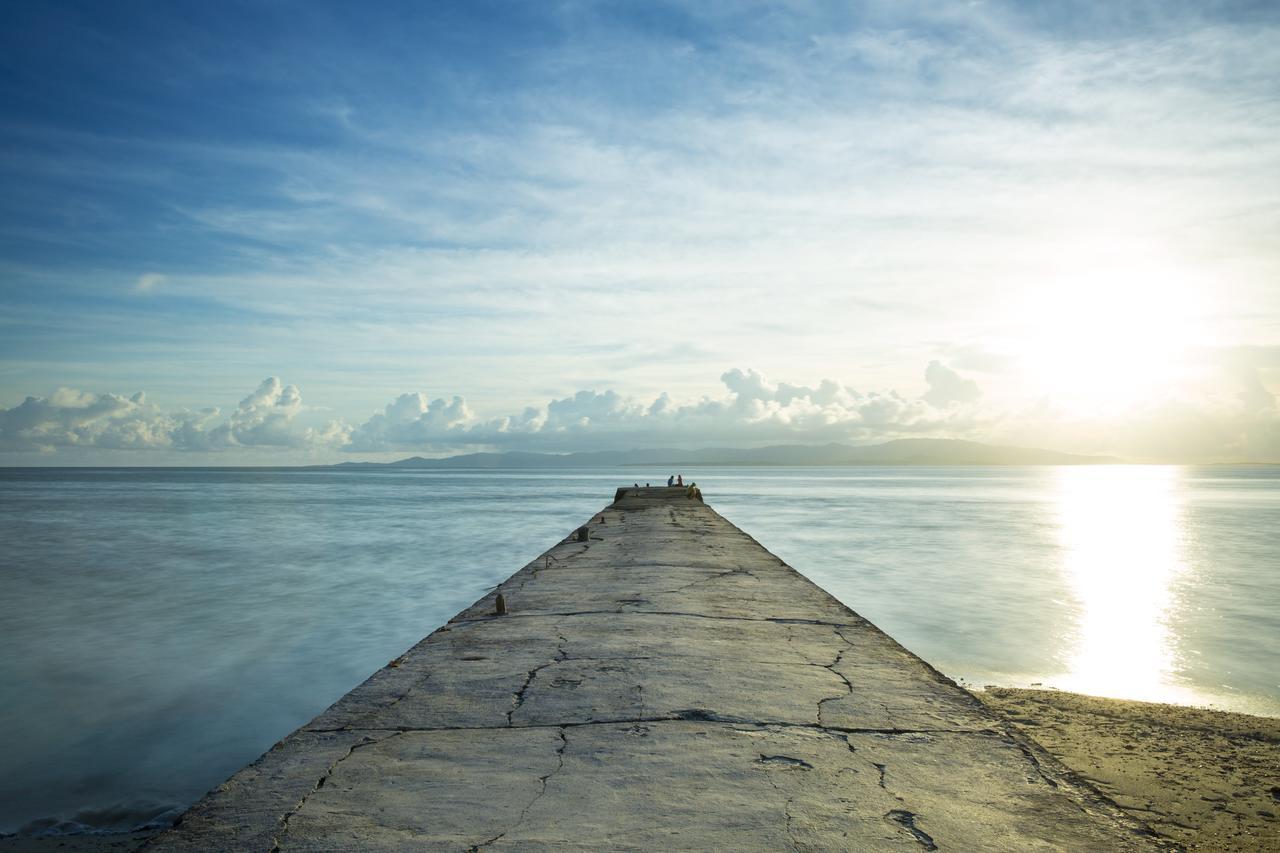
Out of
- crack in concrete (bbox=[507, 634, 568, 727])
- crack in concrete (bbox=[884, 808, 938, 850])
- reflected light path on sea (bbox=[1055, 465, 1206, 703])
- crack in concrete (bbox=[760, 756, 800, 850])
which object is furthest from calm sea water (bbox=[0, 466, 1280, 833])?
crack in concrete (bbox=[884, 808, 938, 850])

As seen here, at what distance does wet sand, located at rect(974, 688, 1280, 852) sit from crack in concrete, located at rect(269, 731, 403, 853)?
3.61m

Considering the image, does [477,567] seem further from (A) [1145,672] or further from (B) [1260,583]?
(B) [1260,583]

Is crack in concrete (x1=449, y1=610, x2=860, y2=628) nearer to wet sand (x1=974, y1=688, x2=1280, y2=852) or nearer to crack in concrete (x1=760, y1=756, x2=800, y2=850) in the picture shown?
wet sand (x1=974, y1=688, x2=1280, y2=852)

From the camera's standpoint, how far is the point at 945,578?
1670 cm

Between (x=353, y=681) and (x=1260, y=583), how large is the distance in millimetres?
17061

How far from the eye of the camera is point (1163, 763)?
5.57 meters

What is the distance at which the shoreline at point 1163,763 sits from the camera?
458 centimetres

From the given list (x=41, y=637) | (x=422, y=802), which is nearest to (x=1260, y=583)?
(x=422, y=802)

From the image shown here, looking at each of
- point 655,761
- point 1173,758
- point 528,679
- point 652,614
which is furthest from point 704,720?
point 1173,758

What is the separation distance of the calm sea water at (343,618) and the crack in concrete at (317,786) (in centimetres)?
260

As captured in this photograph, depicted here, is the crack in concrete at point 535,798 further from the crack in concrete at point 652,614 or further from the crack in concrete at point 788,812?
the crack in concrete at point 652,614

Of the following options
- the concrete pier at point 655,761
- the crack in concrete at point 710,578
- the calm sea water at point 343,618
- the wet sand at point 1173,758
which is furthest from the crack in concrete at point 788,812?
the crack in concrete at point 710,578

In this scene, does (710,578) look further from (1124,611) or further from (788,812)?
(1124,611)

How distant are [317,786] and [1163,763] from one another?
5434mm
